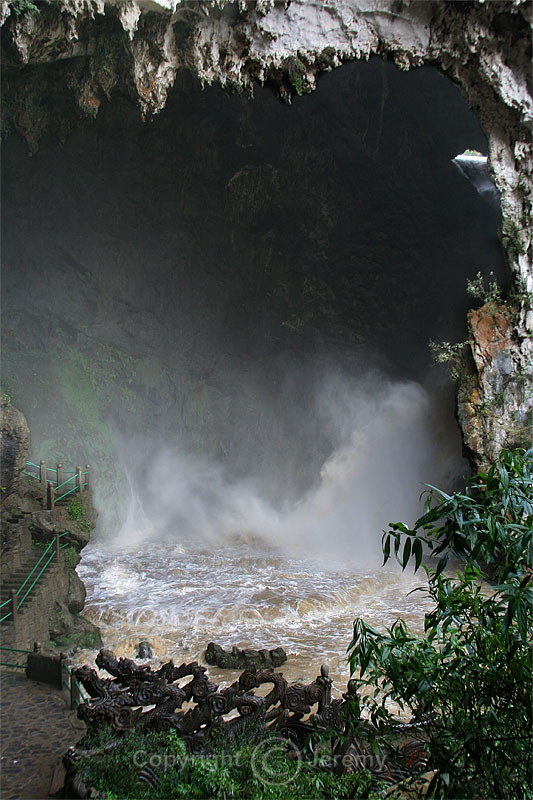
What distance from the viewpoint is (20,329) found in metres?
18.6

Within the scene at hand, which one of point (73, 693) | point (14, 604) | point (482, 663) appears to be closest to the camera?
point (482, 663)

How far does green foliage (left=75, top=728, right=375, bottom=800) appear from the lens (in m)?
4.23

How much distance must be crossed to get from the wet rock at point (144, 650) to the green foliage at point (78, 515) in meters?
3.97

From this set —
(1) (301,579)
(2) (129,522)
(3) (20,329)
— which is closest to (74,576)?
(1) (301,579)

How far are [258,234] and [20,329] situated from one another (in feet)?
27.8

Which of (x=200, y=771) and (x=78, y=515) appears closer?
(x=200, y=771)

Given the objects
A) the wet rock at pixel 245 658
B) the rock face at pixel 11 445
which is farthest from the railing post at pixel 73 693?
the rock face at pixel 11 445

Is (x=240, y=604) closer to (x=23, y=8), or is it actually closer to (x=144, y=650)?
(x=144, y=650)

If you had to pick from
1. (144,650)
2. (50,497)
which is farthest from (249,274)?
(144,650)

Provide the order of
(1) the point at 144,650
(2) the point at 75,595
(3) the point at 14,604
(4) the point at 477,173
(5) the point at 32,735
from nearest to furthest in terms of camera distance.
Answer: (5) the point at 32,735, (3) the point at 14,604, (1) the point at 144,650, (2) the point at 75,595, (4) the point at 477,173

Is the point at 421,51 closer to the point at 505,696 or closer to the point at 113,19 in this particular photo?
the point at 113,19

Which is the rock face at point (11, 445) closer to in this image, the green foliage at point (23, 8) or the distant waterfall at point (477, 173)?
the green foliage at point (23, 8)

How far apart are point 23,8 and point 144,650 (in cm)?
978

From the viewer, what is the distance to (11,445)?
10328mm
